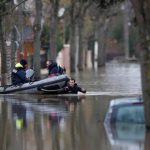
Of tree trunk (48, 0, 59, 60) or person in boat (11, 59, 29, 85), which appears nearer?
person in boat (11, 59, 29, 85)

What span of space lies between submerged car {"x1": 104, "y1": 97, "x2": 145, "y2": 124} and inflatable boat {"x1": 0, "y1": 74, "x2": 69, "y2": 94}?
11843mm

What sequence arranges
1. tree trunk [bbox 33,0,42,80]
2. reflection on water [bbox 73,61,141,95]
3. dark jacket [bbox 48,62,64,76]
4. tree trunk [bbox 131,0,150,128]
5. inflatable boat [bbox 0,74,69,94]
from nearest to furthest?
tree trunk [bbox 131,0,150,128], inflatable boat [bbox 0,74,69,94], dark jacket [bbox 48,62,64,76], reflection on water [bbox 73,61,141,95], tree trunk [bbox 33,0,42,80]

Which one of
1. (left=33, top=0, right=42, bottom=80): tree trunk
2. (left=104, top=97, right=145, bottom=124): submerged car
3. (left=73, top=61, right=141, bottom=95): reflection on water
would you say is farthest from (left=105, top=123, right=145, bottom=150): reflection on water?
(left=33, top=0, right=42, bottom=80): tree trunk

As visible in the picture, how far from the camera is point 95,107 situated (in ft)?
75.3

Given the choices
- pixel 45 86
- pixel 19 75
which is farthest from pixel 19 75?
pixel 45 86

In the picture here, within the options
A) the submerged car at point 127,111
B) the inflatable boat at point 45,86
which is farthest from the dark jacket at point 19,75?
the submerged car at point 127,111

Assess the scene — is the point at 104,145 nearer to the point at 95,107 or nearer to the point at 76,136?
the point at 76,136

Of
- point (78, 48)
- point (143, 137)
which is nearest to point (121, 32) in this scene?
point (78, 48)

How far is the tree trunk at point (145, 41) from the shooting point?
15691 mm

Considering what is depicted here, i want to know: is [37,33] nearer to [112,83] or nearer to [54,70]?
[112,83]

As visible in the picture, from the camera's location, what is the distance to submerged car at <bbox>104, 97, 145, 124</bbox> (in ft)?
54.5

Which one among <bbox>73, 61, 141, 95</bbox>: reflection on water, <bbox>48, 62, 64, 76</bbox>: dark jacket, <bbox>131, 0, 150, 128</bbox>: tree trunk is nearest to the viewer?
<bbox>131, 0, 150, 128</bbox>: tree trunk

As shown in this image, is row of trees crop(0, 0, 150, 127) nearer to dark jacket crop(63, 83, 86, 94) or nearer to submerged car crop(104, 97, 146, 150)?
submerged car crop(104, 97, 146, 150)

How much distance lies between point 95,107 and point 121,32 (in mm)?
102440
